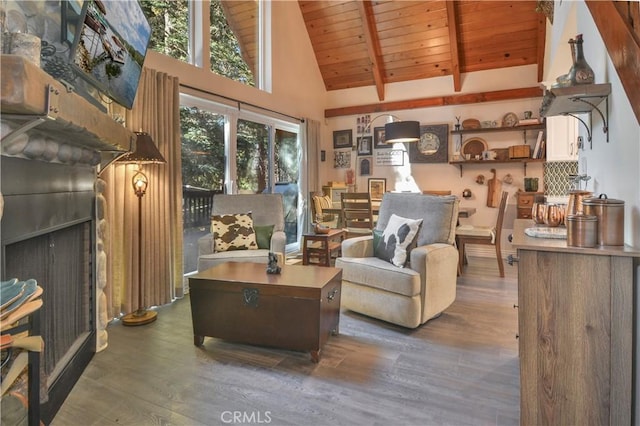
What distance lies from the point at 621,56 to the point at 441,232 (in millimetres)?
1839

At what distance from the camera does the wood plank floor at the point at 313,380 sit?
1712 millimetres

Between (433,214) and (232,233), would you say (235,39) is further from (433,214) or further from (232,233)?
(433,214)

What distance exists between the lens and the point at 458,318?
117 inches

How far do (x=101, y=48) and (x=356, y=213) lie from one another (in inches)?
138

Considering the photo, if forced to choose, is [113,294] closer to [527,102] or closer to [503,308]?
[503,308]

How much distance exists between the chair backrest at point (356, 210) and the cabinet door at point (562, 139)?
238 centimetres

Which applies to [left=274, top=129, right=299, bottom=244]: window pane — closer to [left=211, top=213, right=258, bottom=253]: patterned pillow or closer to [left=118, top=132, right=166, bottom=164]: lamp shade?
[left=211, top=213, right=258, bottom=253]: patterned pillow

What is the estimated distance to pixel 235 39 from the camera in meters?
4.80

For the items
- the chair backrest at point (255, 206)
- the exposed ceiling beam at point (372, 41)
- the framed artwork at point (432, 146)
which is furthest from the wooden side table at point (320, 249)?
the exposed ceiling beam at point (372, 41)

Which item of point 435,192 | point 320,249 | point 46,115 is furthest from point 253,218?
point 435,192

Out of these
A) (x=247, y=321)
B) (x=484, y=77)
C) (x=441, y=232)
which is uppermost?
(x=484, y=77)

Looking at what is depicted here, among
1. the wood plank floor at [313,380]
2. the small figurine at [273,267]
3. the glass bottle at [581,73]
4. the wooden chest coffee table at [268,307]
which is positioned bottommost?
the wood plank floor at [313,380]

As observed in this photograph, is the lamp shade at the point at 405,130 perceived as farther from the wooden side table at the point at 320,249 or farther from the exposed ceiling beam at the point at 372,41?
the exposed ceiling beam at the point at 372,41

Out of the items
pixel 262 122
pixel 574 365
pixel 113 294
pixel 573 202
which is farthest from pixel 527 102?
pixel 113 294
